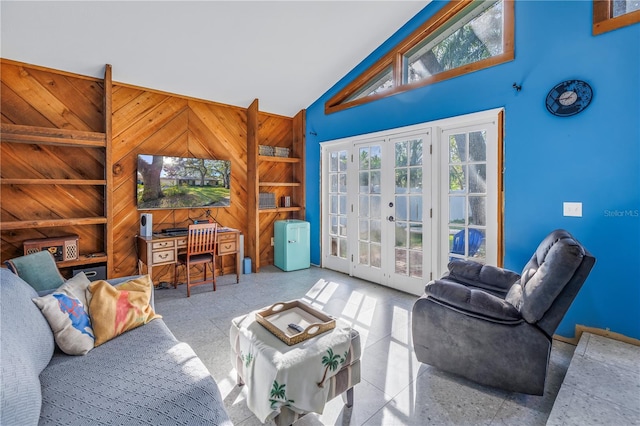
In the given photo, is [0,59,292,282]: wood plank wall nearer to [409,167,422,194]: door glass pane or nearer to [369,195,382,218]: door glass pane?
[369,195,382,218]: door glass pane

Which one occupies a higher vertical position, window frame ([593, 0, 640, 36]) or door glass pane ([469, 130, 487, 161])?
window frame ([593, 0, 640, 36])

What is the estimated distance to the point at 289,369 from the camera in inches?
57.1

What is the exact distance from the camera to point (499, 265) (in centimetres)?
300

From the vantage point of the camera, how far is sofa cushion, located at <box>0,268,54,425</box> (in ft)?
3.29

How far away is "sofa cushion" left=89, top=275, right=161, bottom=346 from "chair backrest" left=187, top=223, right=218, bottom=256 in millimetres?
1564

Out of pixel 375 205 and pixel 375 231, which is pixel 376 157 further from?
pixel 375 231

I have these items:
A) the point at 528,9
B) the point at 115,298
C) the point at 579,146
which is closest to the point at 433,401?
the point at 115,298

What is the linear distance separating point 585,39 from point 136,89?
4.86 m

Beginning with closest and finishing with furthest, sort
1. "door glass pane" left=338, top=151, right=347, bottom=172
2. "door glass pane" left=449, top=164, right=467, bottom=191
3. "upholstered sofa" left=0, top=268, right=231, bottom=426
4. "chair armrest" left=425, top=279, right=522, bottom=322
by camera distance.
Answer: "upholstered sofa" left=0, top=268, right=231, bottom=426, "chair armrest" left=425, top=279, right=522, bottom=322, "door glass pane" left=449, top=164, right=467, bottom=191, "door glass pane" left=338, top=151, right=347, bottom=172

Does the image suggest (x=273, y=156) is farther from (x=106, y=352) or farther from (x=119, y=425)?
(x=119, y=425)

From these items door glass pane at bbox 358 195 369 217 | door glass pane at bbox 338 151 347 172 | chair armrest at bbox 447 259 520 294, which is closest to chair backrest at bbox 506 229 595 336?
chair armrest at bbox 447 259 520 294

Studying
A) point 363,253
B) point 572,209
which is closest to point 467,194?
point 572,209

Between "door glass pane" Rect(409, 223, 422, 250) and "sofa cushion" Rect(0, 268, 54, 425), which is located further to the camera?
"door glass pane" Rect(409, 223, 422, 250)

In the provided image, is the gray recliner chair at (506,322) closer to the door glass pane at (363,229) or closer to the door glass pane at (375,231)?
the door glass pane at (375,231)
